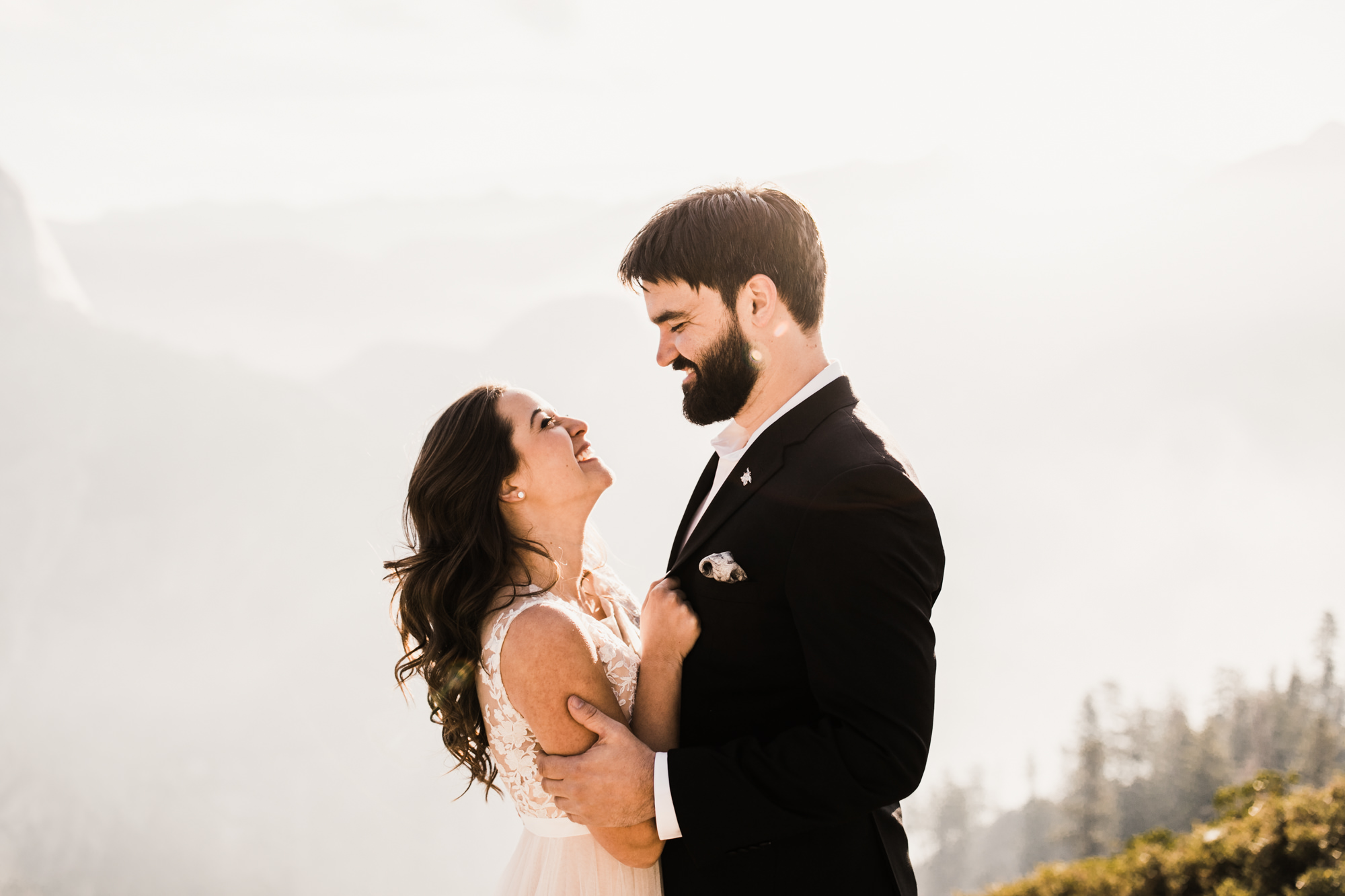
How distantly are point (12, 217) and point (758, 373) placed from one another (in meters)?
129

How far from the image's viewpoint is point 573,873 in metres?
3.66

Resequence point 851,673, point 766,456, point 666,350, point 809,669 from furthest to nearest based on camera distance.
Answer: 1. point 666,350
2. point 766,456
3. point 809,669
4. point 851,673

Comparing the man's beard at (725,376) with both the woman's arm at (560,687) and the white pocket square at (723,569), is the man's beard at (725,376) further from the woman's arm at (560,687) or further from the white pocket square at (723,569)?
the woman's arm at (560,687)

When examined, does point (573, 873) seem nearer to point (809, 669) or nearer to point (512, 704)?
point (512, 704)

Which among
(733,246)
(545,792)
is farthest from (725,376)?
(545,792)

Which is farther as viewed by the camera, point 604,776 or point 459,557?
point 459,557

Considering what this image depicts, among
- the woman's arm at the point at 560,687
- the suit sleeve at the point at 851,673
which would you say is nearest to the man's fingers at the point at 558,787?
the woman's arm at the point at 560,687

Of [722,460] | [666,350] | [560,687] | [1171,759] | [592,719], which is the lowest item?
[1171,759]

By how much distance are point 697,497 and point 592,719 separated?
1.11 m

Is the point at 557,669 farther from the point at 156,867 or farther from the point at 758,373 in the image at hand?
the point at 156,867

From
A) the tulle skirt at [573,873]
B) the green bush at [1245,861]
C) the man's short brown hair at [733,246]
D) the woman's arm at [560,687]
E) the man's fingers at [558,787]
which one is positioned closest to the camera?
the man's fingers at [558,787]

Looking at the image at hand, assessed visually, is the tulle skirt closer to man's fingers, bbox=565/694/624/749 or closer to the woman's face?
man's fingers, bbox=565/694/624/749

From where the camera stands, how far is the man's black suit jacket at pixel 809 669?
2.59m

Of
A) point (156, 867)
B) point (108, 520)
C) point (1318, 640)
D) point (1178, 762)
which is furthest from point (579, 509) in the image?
point (108, 520)
